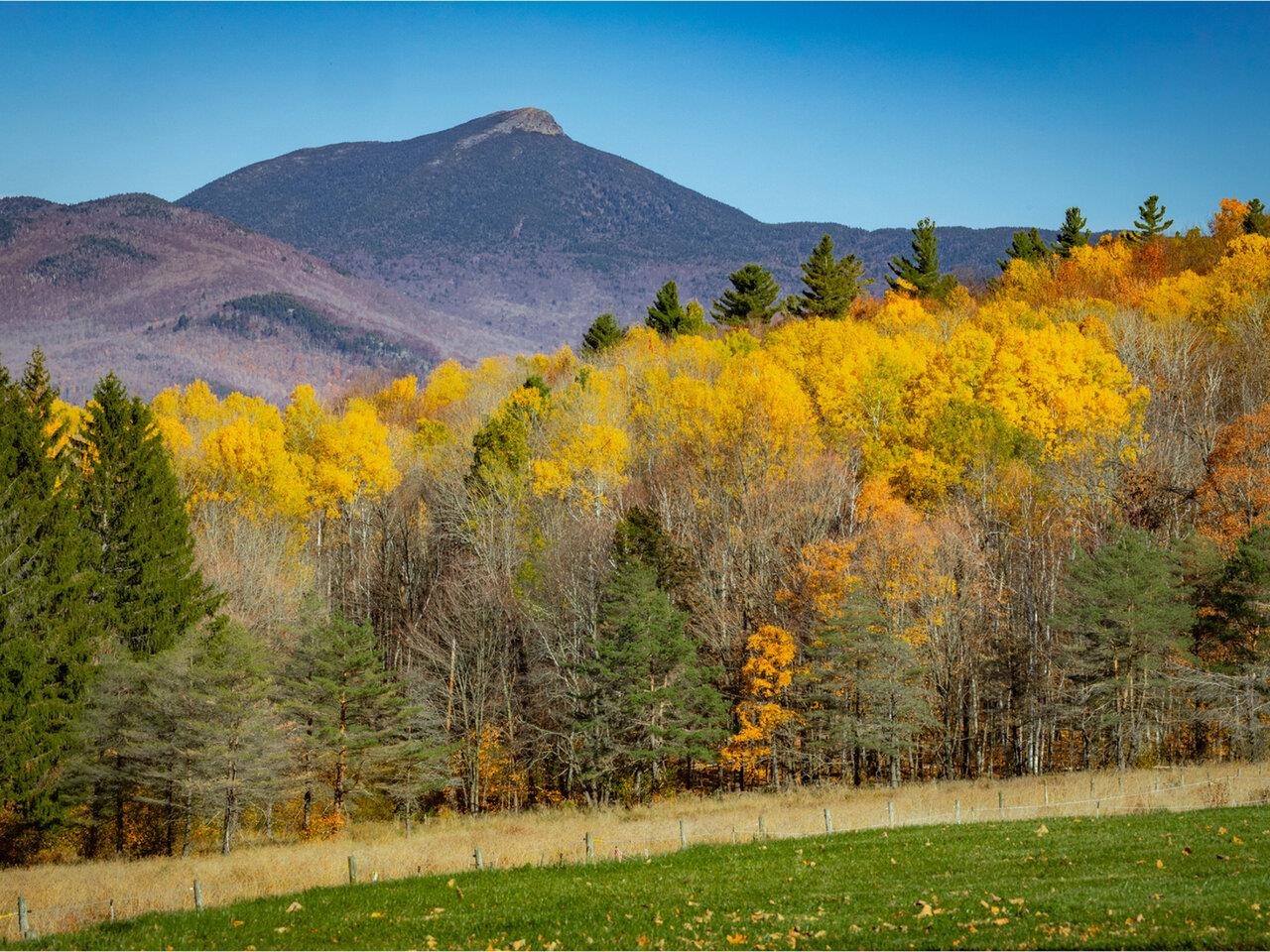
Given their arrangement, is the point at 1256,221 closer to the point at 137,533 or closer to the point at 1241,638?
the point at 1241,638

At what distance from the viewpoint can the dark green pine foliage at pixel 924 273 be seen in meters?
102

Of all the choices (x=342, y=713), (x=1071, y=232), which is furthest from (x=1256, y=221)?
(x=342, y=713)

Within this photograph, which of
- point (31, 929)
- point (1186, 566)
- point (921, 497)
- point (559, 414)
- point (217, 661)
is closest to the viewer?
point (31, 929)

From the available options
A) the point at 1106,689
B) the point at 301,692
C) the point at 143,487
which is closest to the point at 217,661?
the point at 301,692

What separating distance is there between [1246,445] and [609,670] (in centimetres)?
3268

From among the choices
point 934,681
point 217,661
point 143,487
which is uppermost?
point 143,487

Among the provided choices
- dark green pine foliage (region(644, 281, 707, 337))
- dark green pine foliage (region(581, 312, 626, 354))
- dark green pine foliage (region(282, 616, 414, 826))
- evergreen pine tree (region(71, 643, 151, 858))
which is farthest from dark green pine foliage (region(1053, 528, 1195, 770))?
dark green pine foliage (region(581, 312, 626, 354))

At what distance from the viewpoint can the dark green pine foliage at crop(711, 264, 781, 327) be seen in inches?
3839

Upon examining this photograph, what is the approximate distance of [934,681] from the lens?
51.8m

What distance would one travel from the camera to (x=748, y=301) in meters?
97.5

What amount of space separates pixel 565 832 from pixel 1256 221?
8095 cm

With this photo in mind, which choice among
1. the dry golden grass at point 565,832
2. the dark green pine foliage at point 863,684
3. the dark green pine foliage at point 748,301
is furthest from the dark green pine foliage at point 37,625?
the dark green pine foliage at point 748,301

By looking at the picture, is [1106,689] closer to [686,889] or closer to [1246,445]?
[1246,445]

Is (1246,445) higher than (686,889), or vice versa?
(1246,445)
